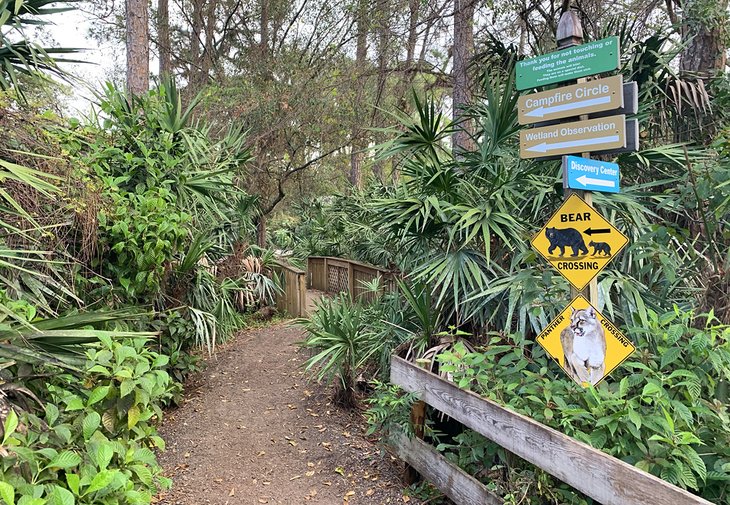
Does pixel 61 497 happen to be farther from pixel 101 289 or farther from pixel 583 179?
pixel 583 179

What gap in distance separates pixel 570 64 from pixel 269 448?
3.74 m

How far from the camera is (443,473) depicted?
112 inches

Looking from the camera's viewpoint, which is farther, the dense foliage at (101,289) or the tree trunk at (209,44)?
the tree trunk at (209,44)

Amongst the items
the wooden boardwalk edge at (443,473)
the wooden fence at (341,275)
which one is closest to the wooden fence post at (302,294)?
the wooden fence at (341,275)

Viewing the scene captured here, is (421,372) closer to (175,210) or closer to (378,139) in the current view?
(175,210)

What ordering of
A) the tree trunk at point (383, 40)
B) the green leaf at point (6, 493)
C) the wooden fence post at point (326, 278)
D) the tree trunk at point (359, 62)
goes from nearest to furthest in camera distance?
the green leaf at point (6, 493) → the tree trunk at point (383, 40) → the tree trunk at point (359, 62) → the wooden fence post at point (326, 278)

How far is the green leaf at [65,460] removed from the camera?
1.88 meters

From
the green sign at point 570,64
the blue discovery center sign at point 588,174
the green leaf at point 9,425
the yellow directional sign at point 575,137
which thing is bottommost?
the green leaf at point 9,425

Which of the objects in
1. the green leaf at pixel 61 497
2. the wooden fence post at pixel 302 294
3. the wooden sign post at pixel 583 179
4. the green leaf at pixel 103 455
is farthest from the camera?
the wooden fence post at pixel 302 294

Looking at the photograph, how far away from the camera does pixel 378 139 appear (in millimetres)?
11828

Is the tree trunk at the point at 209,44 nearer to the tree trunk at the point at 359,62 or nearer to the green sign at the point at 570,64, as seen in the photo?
the tree trunk at the point at 359,62

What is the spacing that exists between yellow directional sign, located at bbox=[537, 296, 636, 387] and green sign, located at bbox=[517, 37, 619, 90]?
4.00ft

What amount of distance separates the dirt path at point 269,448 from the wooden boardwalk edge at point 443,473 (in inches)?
11.3

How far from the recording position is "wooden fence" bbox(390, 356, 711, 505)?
1739mm
